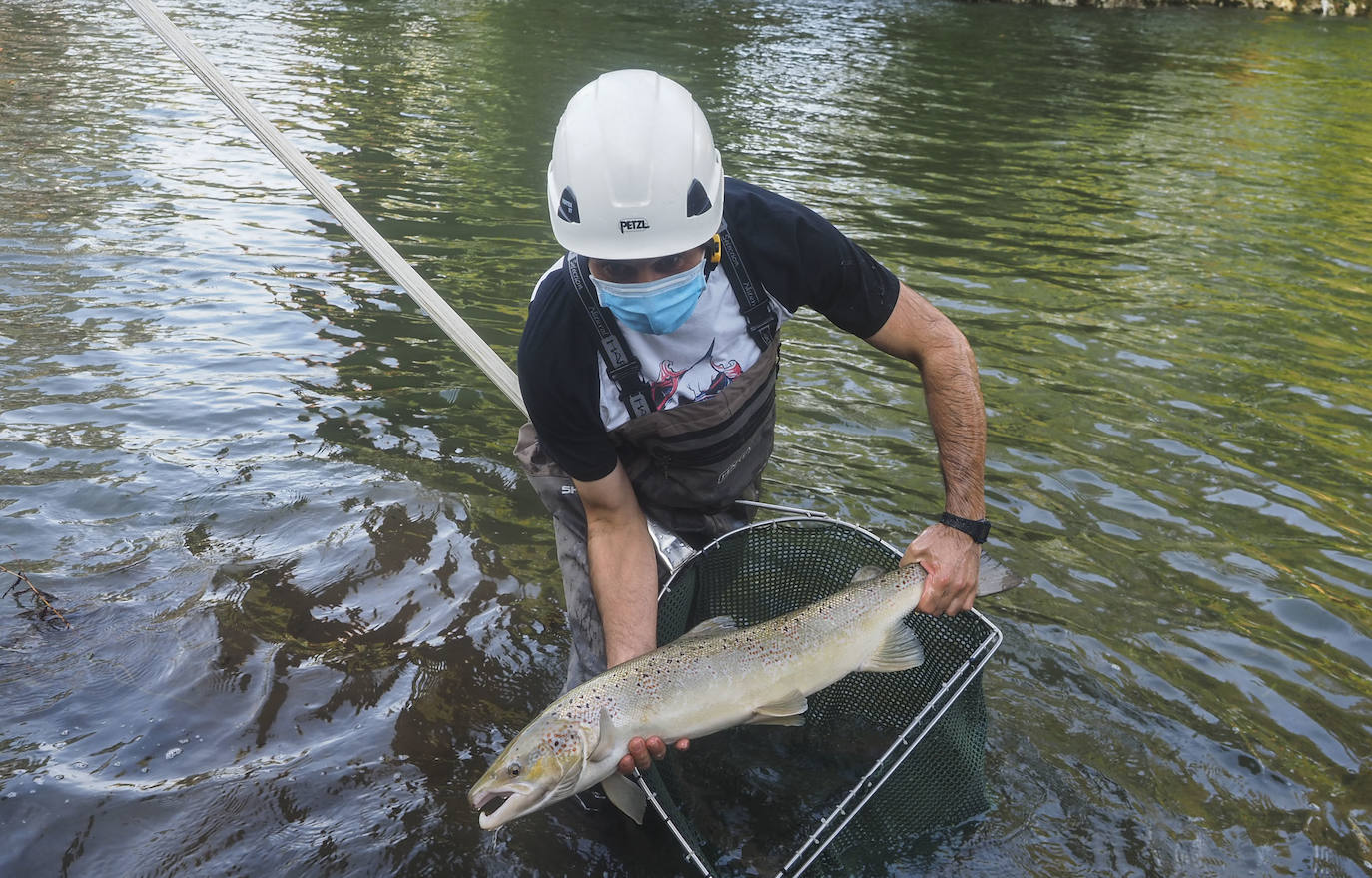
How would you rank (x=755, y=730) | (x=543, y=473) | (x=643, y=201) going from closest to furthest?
1. (x=643, y=201)
2. (x=543, y=473)
3. (x=755, y=730)

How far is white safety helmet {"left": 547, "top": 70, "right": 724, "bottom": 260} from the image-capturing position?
132 inches

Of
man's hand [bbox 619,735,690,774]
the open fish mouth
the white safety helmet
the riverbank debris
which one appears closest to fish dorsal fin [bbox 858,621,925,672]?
man's hand [bbox 619,735,690,774]

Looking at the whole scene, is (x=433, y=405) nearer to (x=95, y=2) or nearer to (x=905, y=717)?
(x=905, y=717)

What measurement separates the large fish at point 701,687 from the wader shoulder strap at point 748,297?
94 centimetres

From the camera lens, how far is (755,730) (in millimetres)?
4629

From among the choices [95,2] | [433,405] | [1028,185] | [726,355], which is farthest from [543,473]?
[95,2]

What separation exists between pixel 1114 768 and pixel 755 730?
1.46 m

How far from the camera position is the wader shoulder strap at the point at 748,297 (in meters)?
3.84

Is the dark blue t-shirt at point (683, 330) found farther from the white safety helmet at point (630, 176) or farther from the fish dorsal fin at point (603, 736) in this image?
the fish dorsal fin at point (603, 736)

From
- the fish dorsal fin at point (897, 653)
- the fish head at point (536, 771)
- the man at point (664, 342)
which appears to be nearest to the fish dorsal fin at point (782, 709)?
the fish dorsal fin at point (897, 653)

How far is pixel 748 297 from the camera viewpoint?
389 centimetres

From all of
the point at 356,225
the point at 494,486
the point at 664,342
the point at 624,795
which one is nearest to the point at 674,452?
the point at 664,342

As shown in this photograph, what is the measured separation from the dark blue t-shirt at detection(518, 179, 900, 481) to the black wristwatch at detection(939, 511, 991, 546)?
757mm

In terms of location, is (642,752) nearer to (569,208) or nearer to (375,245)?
(569,208)
